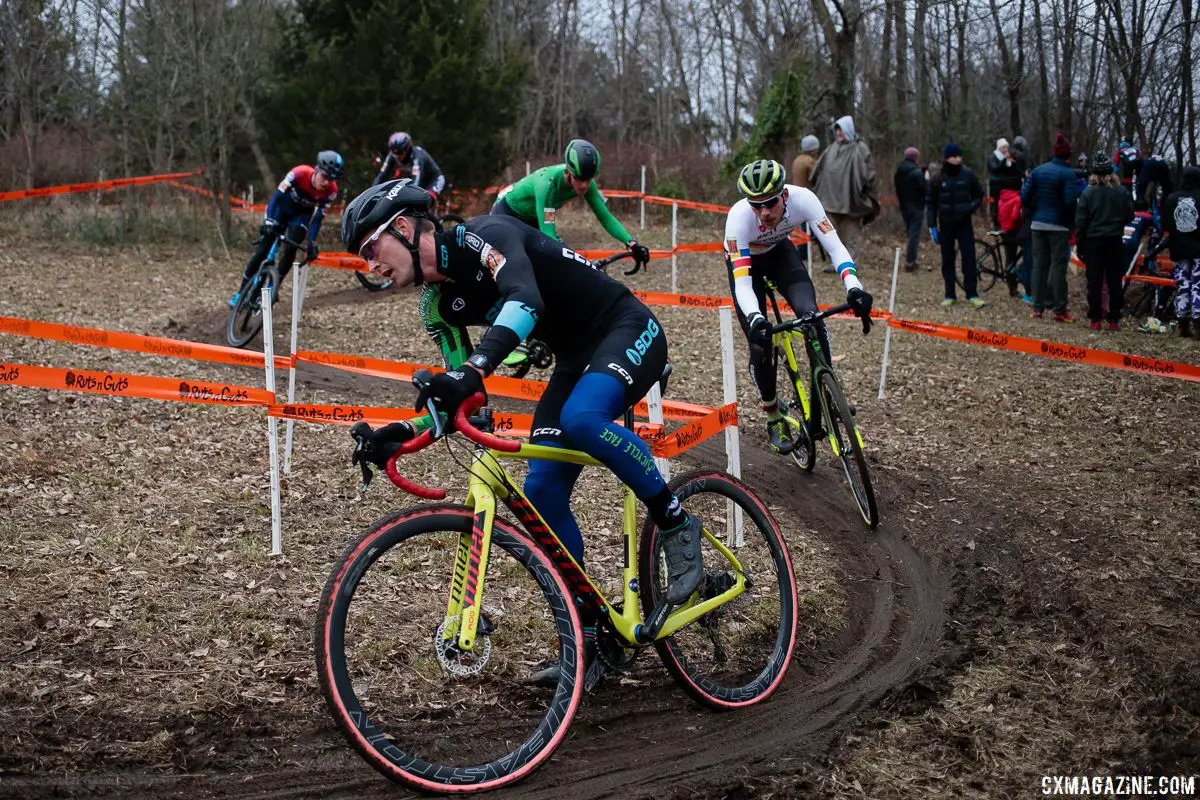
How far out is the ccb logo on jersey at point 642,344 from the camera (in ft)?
14.4

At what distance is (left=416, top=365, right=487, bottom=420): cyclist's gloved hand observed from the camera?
3.51 m

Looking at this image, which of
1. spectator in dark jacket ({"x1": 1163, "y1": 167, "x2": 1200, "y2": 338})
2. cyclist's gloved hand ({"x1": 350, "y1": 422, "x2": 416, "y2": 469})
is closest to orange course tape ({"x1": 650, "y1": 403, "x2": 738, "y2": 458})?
cyclist's gloved hand ({"x1": 350, "y1": 422, "x2": 416, "y2": 469})

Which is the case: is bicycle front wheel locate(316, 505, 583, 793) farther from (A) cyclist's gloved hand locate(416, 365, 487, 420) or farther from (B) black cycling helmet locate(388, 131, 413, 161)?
(B) black cycling helmet locate(388, 131, 413, 161)

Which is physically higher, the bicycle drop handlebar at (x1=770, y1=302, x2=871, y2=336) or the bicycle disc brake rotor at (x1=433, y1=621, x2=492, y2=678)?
the bicycle drop handlebar at (x1=770, y1=302, x2=871, y2=336)

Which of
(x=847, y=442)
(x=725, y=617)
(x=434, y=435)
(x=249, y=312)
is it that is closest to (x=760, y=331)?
(x=847, y=442)

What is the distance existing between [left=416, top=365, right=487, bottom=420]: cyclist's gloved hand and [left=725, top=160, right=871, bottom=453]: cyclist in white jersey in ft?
11.8

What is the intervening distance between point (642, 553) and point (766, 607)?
4.99ft

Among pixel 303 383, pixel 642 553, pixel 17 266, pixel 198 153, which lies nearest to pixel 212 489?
pixel 303 383

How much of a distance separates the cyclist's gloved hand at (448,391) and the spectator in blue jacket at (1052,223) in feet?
42.6

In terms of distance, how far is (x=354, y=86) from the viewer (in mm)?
21031

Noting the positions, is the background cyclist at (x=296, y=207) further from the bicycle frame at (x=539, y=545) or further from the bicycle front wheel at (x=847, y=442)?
the bicycle frame at (x=539, y=545)

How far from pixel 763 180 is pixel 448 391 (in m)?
4.34

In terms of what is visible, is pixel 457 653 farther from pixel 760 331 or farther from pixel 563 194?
pixel 563 194

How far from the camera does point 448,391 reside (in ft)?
11.5
